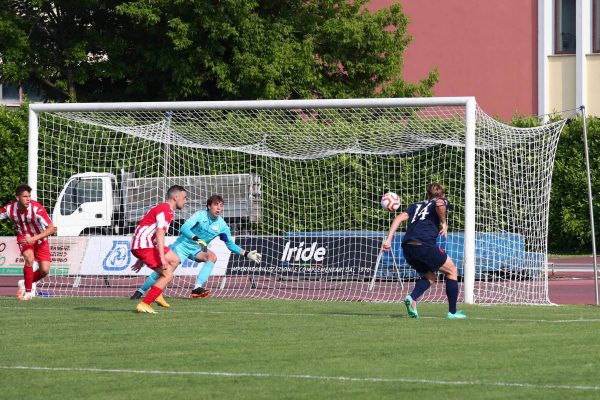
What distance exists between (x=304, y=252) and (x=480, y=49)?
1843 cm

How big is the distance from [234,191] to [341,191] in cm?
213

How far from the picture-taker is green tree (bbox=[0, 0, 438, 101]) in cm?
3134

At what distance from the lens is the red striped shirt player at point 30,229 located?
1725 centimetres

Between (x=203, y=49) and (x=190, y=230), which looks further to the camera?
(x=203, y=49)

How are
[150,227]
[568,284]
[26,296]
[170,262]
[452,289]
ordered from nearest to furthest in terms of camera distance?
1. [452,289]
2. [150,227]
3. [170,262]
4. [26,296]
5. [568,284]

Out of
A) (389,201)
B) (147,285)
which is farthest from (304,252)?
(147,285)

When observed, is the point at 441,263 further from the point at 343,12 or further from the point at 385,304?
the point at 343,12

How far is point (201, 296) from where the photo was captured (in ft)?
59.7

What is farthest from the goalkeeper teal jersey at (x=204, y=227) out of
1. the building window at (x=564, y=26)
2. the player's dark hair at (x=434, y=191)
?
the building window at (x=564, y=26)

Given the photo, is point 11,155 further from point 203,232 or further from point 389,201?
point 389,201

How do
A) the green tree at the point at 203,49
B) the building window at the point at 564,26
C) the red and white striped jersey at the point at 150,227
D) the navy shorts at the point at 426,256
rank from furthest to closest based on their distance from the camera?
the building window at the point at 564,26 < the green tree at the point at 203,49 < the red and white striped jersey at the point at 150,227 < the navy shorts at the point at 426,256

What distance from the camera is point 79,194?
25.0 m

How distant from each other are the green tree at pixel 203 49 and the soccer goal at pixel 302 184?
820cm

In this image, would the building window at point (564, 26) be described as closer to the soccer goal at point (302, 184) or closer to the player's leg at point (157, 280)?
the soccer goal at point (302, 184)
